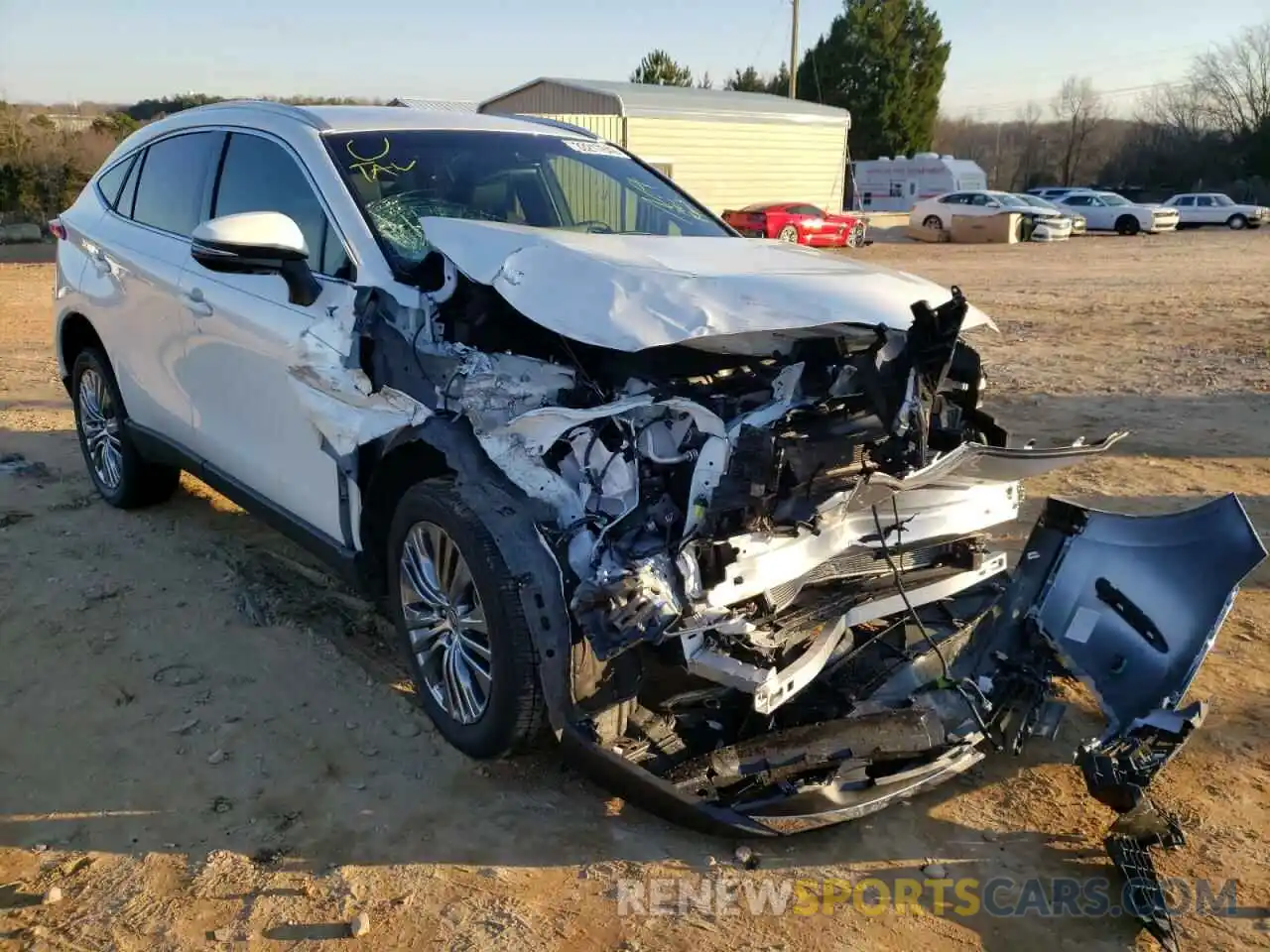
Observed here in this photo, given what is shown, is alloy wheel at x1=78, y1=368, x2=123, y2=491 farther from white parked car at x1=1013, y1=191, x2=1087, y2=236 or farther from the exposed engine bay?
white parked car at x1=1013, y1=191, x2=1087, y2=236

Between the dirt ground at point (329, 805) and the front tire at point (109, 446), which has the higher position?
the front tire at point (109, 446)

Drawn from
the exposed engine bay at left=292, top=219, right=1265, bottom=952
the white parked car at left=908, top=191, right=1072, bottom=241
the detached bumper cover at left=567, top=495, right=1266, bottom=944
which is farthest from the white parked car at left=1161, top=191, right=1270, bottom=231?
the exposed engine bay at left=292, top=219, right=1265, bottom=952

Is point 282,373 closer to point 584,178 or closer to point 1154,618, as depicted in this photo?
point 584,178

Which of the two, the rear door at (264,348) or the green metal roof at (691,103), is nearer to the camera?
the rear door at (264,348)

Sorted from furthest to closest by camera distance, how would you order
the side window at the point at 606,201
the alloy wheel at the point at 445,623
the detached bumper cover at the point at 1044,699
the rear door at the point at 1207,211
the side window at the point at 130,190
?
the rear door at the point at 1207,211, the side window at the point at 130,190, the side window at the point at 606,201, the alloy wheel at the point at 445,623, the detached bumper cover at the point at 1044,699

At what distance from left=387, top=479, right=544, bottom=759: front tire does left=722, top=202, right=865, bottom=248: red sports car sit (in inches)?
876

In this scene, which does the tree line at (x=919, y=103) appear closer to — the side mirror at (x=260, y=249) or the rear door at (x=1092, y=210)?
the rear door at (x=1092, y=210)

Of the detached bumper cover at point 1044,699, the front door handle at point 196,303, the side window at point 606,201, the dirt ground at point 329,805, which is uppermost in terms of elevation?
the side window at point 606,201

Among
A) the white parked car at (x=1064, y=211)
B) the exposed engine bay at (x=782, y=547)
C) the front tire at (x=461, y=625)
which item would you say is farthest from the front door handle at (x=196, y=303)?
the white parked car at (x=1064, y=211)

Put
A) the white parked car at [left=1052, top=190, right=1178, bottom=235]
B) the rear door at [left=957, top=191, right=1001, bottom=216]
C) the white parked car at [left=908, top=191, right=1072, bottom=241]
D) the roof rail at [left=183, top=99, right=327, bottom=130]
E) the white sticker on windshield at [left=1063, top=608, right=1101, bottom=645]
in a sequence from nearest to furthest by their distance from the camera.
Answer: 1. the white sticker on windshield at [left=1063, top=608, right=1101, bottom=645]
2. the roof rail at [left=183, top=99, right=327, bottom=130]
3. the rear door at [left=957, top=191, right=1001, bottom=216]
4. the white parked car at [left=908, top=191, right=1072, bottom=241]
5. the white parked car at [left=1052, top=190, right=1178, bottom=235]

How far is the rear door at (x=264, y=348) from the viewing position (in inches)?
146

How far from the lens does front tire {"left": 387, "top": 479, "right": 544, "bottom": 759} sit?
2965 mm

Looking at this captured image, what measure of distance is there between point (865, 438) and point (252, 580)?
307cm

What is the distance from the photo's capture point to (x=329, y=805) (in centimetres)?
314
